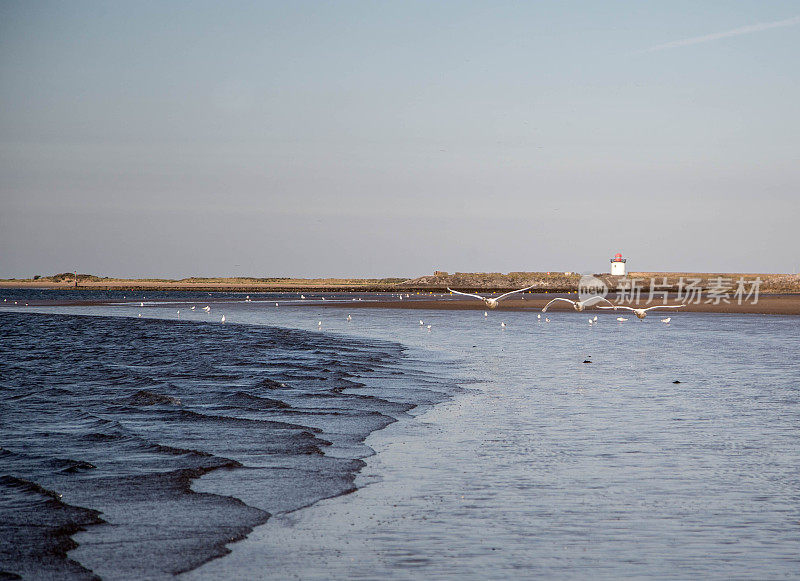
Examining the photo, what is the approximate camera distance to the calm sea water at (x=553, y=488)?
26.6ft

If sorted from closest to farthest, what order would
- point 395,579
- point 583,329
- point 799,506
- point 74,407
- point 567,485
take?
point 395,579 → point 799,506 → point 567,485 → point 74,407 → point 583,329

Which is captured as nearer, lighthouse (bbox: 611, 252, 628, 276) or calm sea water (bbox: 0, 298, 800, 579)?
calm sea water (bbox: 0, 298, 800, 579)

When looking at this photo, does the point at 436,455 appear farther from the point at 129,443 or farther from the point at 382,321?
the point at 382,321

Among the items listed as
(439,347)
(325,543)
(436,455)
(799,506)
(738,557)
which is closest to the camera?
(738,557)

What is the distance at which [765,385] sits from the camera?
21.8m

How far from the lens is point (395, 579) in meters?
7.63

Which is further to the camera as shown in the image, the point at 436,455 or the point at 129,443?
the point at 129,443

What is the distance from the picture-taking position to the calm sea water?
8.11 metres

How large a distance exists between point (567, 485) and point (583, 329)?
3993 cm

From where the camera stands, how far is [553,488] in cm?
Answer: 1088

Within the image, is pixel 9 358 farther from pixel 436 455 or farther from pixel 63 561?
pixel 63 561

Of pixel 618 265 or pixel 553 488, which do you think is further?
pixel 618 265

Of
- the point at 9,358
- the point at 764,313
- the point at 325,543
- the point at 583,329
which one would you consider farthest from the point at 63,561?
the point at 764,313

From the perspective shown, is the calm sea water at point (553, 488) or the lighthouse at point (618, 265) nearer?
the calm sea water at point (553, 488)
